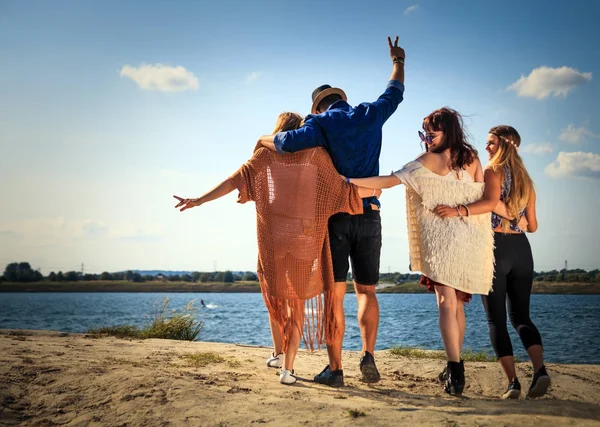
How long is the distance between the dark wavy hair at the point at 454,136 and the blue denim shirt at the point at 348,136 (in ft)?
1.74

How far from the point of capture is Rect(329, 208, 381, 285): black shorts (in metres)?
5.02

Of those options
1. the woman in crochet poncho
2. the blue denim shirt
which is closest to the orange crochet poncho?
the woman in crochet poncho

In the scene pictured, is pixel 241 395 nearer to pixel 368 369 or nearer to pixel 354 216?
pixel 368 369

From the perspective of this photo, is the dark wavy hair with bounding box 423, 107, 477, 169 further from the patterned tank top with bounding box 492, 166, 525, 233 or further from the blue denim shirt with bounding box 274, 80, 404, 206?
the blue denim shirt with bounding box 274, 80, 404, 206

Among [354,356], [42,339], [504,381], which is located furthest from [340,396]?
[42,339]

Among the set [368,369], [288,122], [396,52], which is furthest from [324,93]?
[368,369]

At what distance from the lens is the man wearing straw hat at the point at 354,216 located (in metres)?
4.90

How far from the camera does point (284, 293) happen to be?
16.8 ft

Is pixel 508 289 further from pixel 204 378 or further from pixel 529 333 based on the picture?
pixel 204 378

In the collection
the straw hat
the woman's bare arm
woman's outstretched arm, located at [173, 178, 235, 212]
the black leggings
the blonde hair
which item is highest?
the straw hat

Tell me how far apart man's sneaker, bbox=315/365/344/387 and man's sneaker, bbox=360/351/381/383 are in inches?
8.2

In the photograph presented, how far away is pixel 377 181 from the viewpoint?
4.84 metres

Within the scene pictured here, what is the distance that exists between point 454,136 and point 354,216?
3.60ft

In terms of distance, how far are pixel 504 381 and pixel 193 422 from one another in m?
3.20
